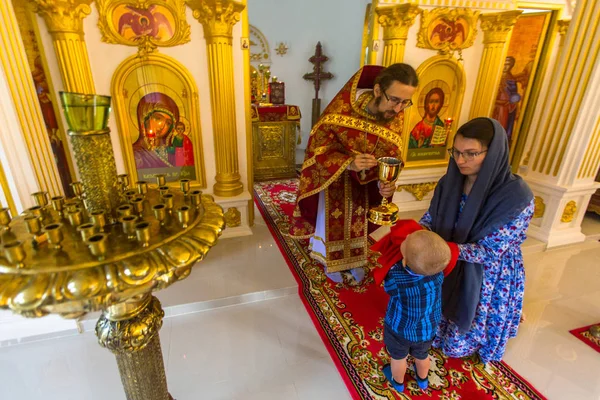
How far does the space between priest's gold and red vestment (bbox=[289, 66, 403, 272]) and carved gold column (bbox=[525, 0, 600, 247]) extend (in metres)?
2.35

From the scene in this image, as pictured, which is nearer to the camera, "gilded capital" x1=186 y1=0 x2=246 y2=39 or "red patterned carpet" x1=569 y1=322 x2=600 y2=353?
"red patterned carpet" x1=569 y1=322 x2=600 y2=353

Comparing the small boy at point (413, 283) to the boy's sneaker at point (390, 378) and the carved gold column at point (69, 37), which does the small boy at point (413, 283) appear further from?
the carved gold column at point (69, 37)

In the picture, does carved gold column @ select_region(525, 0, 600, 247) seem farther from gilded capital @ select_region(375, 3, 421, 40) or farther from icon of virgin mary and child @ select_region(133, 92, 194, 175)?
icon of virgin mary and child @ select_region(133, 92, 194, 175)

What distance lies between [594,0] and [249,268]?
4482 millimetres

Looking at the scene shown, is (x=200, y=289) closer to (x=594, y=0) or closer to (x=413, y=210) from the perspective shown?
(x=413, y=210)

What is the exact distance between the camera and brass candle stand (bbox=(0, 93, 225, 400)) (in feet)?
2.66

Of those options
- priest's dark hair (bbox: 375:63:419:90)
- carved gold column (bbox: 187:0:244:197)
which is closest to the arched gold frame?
carved gold column (bbox: 187:0:244:197)

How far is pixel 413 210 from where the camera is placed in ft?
16.5

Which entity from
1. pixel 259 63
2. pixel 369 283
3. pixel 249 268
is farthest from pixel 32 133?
pixel 259 63

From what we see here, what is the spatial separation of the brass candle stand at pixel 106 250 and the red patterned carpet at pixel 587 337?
3.02 m

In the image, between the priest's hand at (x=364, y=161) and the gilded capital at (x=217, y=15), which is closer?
the priest's hand at (x=364, y=161)

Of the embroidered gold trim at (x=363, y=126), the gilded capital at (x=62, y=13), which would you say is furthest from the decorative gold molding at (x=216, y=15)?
the embroidered gold trim at (x=363, y=126)

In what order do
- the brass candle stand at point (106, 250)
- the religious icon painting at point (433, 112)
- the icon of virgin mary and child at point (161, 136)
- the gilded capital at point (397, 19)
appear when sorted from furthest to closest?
the religious icon painting at point (433, 112) → the gilded capital at point (397, 19) → the icon of virgin mary and child at point (161, 136) → the brass candle stand at point (106, 250)

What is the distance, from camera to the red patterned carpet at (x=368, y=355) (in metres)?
2.04
